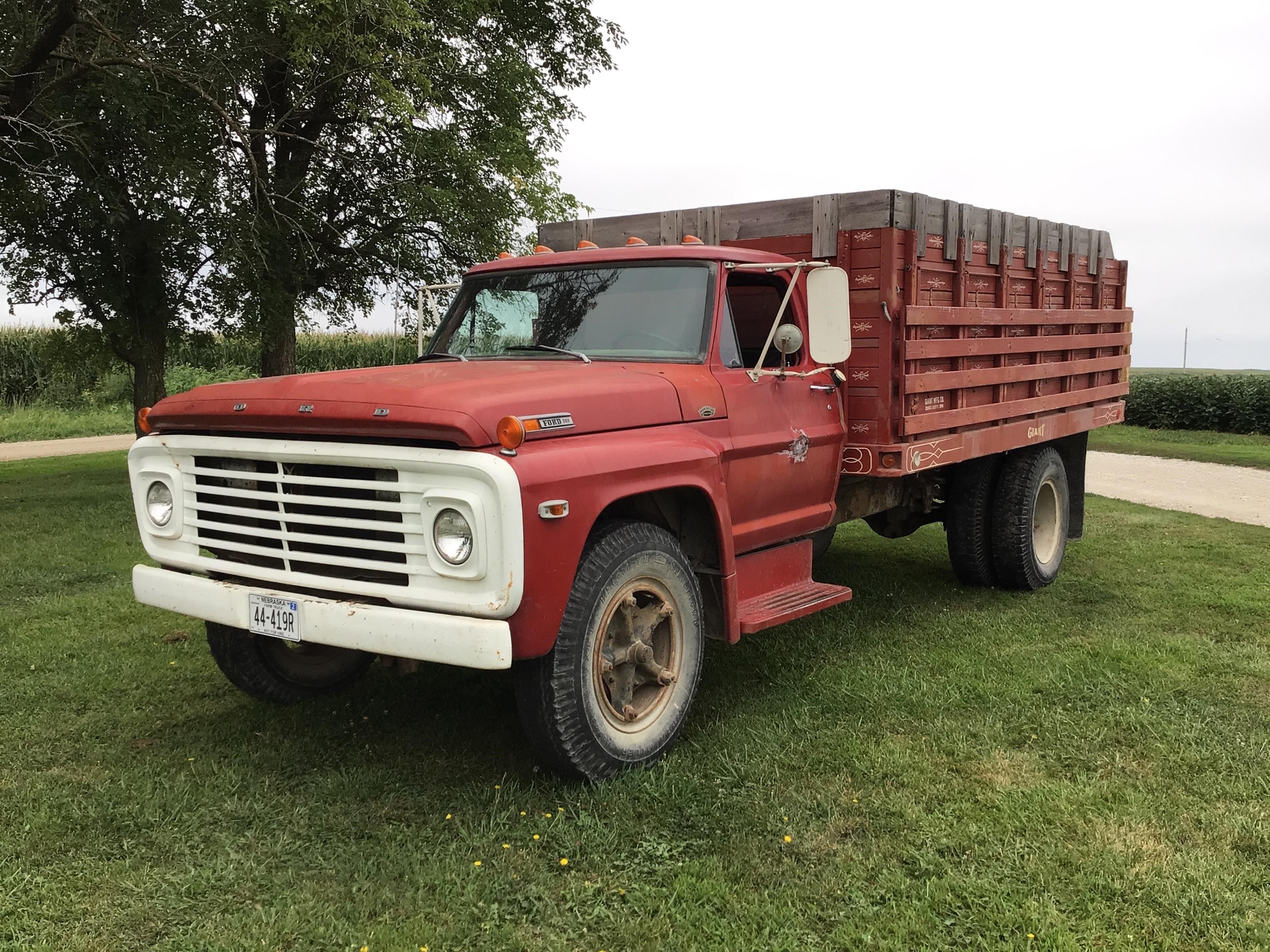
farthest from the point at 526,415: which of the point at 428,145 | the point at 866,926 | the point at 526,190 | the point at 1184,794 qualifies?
the point at 526,190

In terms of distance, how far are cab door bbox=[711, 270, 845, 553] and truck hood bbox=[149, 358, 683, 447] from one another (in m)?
0.47

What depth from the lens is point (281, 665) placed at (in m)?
5.10

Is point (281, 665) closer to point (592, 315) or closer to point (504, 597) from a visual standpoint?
point (504, 597)

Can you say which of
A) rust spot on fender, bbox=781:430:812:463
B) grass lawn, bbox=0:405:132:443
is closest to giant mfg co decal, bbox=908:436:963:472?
rust spot on fender, bbox=781:430:812:463

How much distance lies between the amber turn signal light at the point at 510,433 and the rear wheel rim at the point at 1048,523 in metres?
5.34

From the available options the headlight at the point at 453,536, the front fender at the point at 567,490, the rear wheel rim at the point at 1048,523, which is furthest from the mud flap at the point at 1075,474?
the headlight at the point at 453,536

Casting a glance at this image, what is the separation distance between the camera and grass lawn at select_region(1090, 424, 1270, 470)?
18188 mm

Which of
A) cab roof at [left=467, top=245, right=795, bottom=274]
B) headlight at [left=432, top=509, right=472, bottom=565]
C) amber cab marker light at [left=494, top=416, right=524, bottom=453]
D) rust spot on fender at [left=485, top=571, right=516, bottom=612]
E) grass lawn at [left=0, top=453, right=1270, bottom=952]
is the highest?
cab roof at [left=467, top=245, right=795, bottom=274]

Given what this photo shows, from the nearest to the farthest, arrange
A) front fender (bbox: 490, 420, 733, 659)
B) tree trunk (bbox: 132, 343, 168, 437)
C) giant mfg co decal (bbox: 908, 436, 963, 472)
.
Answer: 1. front fender (bbox: 490, 420, 733, 659)
2. giant mfg co decal (bbox: 908, 436, 963, 472)
3. tree trunk (bbox: 132, 343, 168, 437)

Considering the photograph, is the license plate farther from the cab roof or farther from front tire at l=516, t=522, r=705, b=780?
the cab roof

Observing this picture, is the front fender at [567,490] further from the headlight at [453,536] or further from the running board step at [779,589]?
the running board step at [779,589]

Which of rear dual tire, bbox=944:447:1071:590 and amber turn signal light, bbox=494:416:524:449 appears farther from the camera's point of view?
rear dual tire, bbox=944:447:1071:590

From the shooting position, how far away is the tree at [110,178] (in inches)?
415

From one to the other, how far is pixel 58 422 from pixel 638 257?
23126 millimetres
